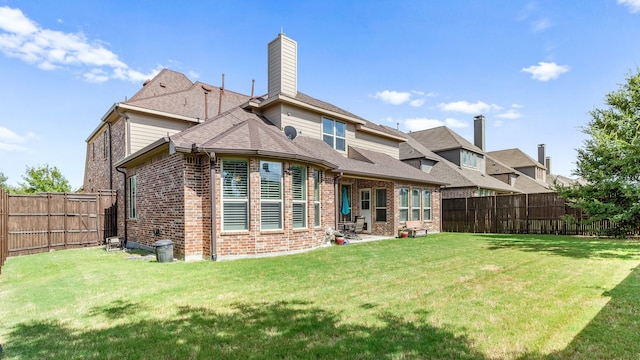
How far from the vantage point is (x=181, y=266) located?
791 cm

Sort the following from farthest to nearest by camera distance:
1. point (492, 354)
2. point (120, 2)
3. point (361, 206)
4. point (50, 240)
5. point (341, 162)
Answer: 1. point (361, 206)
2. point (341, 162)
3. point (50, 240)
4. point (120, 2)
5. point (492, 354)

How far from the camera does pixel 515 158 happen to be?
33.9 metres

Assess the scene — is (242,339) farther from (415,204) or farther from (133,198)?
(415,204)

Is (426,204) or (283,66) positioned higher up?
(283,66)

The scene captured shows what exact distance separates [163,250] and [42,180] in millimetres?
28697

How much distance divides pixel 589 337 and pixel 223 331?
399 centimetres

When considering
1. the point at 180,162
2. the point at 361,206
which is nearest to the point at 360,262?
the point at 180,162

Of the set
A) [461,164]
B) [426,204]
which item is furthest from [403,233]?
[461,164]

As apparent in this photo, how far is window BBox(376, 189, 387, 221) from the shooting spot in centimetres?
1581

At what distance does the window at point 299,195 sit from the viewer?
9.97 meters

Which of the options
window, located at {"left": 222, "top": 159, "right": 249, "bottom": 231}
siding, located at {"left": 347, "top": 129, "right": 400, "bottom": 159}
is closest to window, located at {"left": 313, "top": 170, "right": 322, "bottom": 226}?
window, located at {"left": 222, "top": 159, "right": 249, "bottom": 231}

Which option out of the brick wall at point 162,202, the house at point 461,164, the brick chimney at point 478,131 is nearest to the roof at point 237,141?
the brick wall at point 162,202

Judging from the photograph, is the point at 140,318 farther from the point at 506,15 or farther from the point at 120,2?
the point at 506,15

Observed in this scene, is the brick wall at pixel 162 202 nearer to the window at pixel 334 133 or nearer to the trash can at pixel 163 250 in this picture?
the trash can at pixel 163 250
